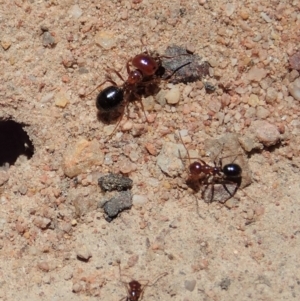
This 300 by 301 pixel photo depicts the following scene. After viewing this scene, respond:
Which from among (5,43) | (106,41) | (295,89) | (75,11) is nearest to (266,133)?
(295,89)

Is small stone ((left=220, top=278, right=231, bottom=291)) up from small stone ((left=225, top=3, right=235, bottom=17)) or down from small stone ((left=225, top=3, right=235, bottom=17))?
down

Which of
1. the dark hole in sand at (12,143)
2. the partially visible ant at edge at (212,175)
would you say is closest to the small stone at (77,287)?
the partially visible ant at edge at (212,175)

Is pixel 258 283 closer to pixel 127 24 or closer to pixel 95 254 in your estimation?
pixel 95 254

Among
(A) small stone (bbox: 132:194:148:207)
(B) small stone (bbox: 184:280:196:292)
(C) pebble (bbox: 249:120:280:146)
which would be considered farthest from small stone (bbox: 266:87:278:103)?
(B) small stone (bbox: 184:280:196:292)

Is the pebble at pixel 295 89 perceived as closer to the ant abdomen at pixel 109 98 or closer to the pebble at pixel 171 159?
the pebble at pixel 171 159

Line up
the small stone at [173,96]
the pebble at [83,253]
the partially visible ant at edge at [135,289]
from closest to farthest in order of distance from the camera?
the partially visible ant at edge at [135,289] < the pebble at [83,253] < the small stone at [173,96]

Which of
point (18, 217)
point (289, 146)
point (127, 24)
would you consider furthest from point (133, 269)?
point (127, 24)

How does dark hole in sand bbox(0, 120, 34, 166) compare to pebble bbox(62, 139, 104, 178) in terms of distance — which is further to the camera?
dark hole in sand bbox(0, 120, 34, 166)

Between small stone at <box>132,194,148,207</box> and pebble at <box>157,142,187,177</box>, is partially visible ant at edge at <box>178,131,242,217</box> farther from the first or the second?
small stone at <box>132,194,148,207</box>
